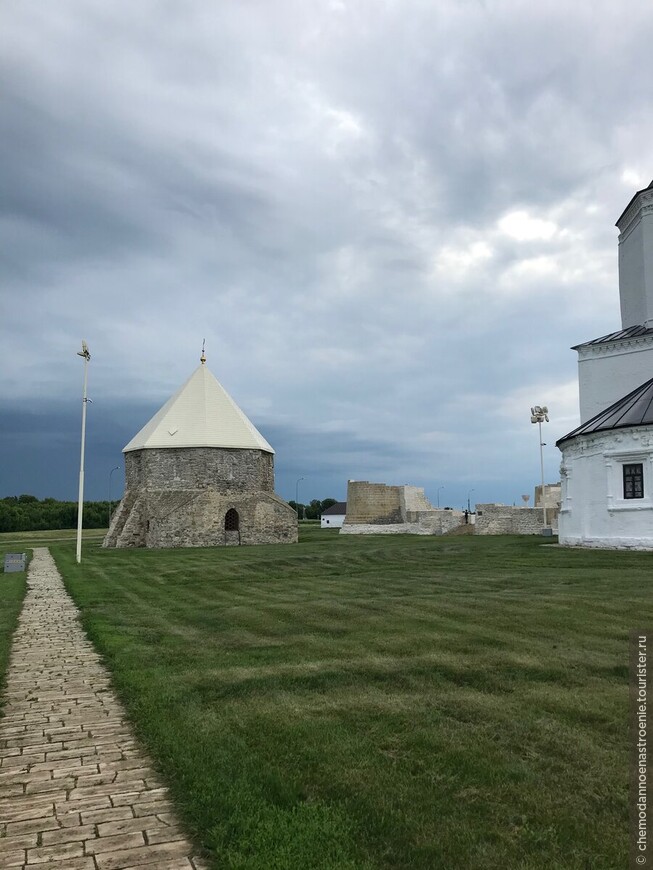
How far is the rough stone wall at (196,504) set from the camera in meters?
40.6

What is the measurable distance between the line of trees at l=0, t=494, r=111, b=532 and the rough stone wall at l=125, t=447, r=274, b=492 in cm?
4408

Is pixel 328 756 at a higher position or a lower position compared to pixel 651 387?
lower

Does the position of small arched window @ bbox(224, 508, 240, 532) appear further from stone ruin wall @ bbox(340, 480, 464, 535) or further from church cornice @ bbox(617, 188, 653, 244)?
church cornice @ bbox(617, 188, 653, 244)

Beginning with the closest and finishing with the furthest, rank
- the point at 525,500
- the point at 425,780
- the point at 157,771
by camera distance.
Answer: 1. the point at 425,780
2. the point at 157,771
3. the point at 525,500

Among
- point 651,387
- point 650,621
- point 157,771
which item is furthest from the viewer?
point 651,387

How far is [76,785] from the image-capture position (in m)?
4.66

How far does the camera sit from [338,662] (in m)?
7.84

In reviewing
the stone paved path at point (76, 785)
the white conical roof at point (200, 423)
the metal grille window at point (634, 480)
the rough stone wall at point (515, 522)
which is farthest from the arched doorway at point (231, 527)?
the stone paved path at point (76, 785)

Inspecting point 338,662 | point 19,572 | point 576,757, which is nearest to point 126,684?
point 338,662

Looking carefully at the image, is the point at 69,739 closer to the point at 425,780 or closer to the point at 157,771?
the point at 157,771

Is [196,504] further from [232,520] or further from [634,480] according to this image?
[634,480]

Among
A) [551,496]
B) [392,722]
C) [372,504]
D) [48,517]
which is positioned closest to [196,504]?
[372,504]

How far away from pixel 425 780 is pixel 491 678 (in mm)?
2683

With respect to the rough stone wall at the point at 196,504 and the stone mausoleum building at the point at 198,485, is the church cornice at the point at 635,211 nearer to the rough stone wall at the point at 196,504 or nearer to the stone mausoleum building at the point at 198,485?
the rough stone wall at the point at 196,504
